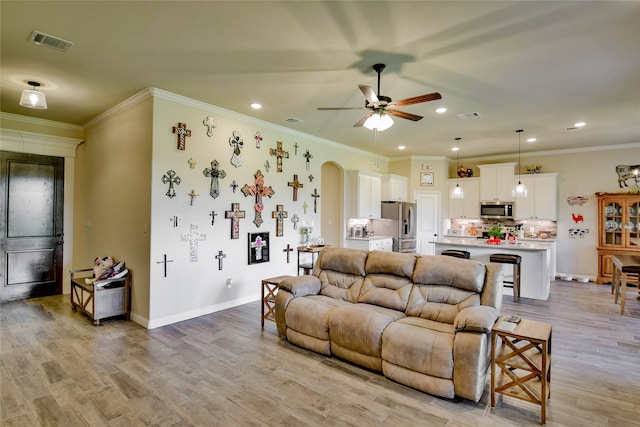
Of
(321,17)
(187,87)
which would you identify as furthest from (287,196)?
(321,17)

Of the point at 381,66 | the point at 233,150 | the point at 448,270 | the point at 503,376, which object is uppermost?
the point at 381,66

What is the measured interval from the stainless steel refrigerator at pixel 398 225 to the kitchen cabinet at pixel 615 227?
3753 millimetres

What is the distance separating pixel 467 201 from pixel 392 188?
6.60ft

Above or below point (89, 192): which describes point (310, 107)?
above

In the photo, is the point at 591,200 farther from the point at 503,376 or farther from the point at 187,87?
the point at 187,87

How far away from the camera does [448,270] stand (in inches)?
129

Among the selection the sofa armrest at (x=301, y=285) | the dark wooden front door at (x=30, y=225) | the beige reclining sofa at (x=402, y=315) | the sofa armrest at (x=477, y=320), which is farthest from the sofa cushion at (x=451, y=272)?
the dark wooden front door at (x=30, y=225)

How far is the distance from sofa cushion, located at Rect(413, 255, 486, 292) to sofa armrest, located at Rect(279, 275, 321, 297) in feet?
3.80

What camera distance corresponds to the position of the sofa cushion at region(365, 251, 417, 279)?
11.5ft

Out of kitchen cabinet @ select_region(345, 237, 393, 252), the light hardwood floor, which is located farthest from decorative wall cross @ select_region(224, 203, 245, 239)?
kitchen cabinet @ select_region(345, 237, 393, 252)

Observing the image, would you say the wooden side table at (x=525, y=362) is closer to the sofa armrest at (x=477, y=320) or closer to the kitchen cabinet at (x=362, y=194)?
the sofa armrest at (x=477, y=320)

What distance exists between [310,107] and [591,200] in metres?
6.57

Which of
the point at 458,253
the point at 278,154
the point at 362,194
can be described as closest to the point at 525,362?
Answer: the point at 458,253

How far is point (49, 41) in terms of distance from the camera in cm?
296
